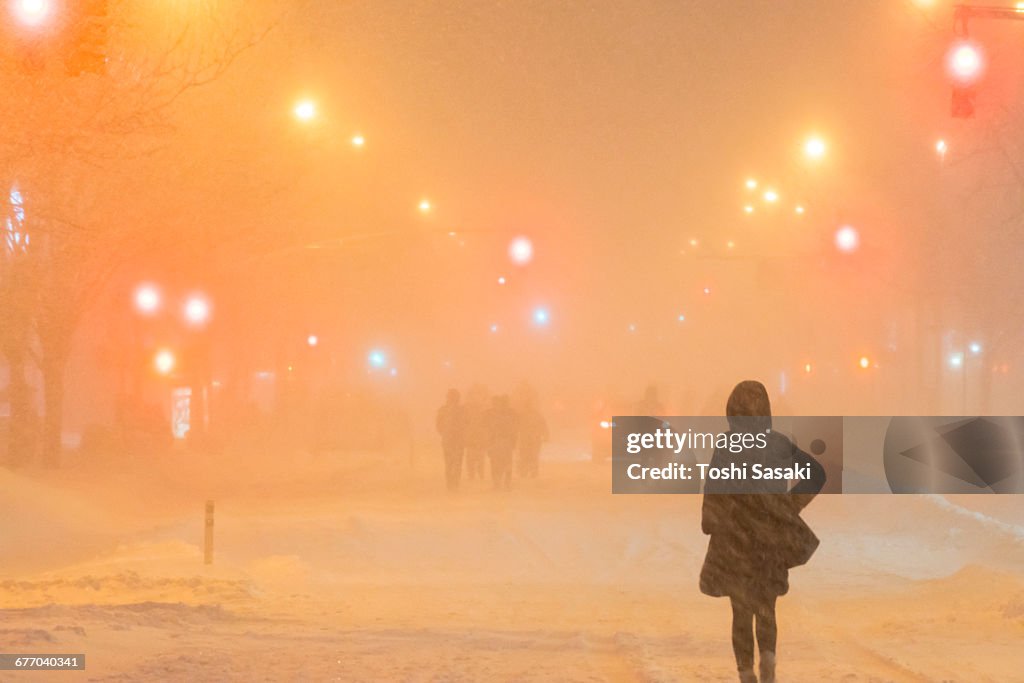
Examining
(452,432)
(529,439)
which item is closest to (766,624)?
(452,432)

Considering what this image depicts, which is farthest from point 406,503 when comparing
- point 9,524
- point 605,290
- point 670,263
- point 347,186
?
point 605,290

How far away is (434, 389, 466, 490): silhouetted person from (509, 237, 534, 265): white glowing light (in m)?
2.85

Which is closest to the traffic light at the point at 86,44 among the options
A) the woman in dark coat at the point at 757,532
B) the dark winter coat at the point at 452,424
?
the woman in dark coat at the point at 757,532

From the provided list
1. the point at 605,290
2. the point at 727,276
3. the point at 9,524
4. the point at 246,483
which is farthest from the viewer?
the point at 605,290

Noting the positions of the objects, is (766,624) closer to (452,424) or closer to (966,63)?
(966,63)

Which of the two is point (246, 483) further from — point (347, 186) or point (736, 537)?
point (736, 537)

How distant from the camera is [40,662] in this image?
841cm

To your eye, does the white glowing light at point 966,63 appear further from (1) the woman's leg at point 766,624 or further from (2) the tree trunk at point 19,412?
(2) the tree trunk at point 19,412

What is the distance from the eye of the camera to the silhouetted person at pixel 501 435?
82.5 feet

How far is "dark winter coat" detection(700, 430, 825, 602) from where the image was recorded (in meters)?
7.48

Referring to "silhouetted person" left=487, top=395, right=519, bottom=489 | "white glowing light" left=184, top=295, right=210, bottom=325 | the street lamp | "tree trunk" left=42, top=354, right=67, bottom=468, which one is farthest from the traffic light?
"white glowing light" left=184, top=295, right=210, bottom=325

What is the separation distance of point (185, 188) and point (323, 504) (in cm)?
660

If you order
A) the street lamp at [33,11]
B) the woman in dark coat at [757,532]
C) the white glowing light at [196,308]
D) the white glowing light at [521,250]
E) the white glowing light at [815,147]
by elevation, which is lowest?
the woman in dark coat at [757,532]

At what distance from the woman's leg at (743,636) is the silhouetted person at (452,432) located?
17.2 metres
